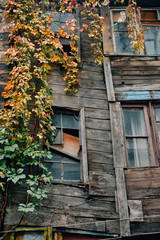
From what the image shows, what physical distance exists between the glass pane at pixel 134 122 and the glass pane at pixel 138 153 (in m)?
0.20

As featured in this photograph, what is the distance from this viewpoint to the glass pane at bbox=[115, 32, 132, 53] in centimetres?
771

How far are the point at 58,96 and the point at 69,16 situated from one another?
2.68m

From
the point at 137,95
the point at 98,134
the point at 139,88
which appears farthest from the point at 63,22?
the point at 98,134

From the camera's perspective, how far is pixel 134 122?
22.3 ft

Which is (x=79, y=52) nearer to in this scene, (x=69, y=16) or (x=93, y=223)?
(x=69, y=16)

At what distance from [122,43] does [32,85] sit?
3.02 m

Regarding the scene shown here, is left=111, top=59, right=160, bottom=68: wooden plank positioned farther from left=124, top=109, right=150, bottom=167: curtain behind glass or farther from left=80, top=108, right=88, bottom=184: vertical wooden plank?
left=80, top=108, right=88, bottom=184: vertical wooden plank

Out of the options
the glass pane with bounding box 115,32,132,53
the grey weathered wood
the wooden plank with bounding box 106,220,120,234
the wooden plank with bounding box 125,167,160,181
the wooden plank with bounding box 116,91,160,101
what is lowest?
the wooden plank with bounding box 106,220,120,234

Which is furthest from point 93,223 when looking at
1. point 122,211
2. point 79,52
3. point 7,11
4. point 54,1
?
point 54,1

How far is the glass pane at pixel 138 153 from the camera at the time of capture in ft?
20.9

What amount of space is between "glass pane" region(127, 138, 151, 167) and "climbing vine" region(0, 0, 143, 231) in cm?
185

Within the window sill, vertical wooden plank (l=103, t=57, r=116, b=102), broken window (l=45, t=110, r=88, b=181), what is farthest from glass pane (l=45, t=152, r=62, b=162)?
vertical wooden plank (l=103, t=57, r=116, b=102)

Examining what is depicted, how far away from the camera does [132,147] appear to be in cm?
654

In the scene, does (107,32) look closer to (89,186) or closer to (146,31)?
(146,31)
